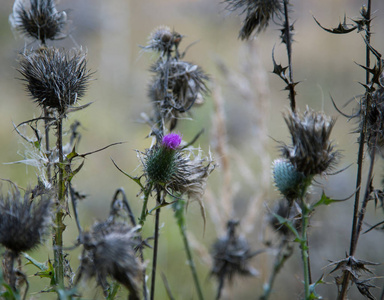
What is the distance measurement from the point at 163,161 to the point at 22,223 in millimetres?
433

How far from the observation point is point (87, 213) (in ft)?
12.2

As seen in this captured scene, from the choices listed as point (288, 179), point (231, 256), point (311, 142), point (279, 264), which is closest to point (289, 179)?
point (288, 179)

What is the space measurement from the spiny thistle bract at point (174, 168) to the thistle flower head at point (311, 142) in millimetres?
354

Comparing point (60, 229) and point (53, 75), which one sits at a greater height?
point (53, 75)

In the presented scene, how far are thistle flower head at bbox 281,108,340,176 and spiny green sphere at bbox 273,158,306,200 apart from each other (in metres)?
0.04

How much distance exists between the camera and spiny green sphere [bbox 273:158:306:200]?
40.6 inches

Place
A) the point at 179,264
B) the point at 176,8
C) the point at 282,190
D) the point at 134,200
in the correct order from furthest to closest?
1. the point at 176,8
2. the point at 134,200
3. the point at 179,264
4. the point at 282,190

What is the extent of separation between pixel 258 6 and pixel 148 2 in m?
4.29

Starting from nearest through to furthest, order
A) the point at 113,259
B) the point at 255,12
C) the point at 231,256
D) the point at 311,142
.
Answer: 1. the point at 113,259
2. the point at 311,142
3. the point at 255,12
4. the point at 231,256

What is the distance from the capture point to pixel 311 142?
956 mm

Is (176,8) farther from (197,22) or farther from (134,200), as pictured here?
(134,200)

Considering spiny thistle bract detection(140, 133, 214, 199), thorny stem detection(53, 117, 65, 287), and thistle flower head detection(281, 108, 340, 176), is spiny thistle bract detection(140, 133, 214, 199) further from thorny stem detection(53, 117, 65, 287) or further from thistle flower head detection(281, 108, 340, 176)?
thistle flower head detection(281, 108, 340, 176)

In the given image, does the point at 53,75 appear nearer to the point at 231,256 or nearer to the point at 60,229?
the point at 60,229

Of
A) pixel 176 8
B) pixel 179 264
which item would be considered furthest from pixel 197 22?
pixel 179 264
